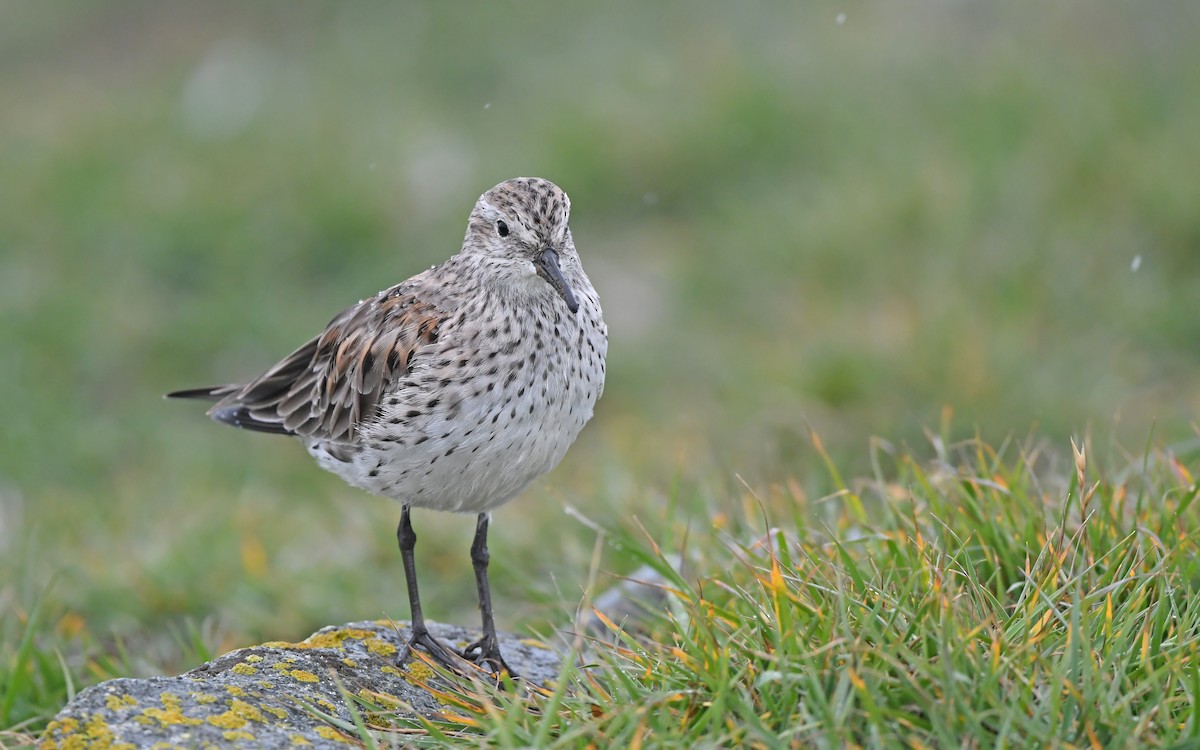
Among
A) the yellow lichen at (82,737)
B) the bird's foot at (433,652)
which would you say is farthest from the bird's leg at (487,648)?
the yellow lichen at (82,737)

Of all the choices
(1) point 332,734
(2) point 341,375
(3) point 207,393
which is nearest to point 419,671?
A: (1) point 332,734

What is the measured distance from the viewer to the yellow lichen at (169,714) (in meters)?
4.13

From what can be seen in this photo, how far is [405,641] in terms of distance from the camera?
5.14 metres

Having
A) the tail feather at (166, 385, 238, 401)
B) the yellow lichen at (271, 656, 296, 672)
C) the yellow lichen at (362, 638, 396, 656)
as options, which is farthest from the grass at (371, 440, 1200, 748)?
the tail feather at (166, 385, 238, 401)

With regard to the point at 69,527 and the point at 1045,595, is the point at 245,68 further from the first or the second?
the point at 1045,595

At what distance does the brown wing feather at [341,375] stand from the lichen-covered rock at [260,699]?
3.05ft

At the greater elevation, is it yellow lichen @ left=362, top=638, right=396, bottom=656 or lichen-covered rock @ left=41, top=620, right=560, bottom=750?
lichen-covered rock @ left=41, top=620, right=560, bottom=750

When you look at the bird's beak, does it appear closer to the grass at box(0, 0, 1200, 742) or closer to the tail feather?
the grass at box(0, 0, 1200, 742)

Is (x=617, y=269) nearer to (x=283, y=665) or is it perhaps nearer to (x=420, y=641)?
(x=420, y=641)

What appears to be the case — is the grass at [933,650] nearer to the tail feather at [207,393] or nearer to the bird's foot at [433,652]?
the bird's foot at [433,652]

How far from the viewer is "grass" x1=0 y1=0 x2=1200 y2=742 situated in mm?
6898

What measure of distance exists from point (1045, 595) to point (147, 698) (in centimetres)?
284

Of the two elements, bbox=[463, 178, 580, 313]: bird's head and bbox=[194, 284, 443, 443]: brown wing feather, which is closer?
bbox=[463, 178, 580, 313]: bird's head

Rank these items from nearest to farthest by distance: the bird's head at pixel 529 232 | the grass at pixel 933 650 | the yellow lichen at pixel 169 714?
the grass at pixel 933 650
the yellow lichen at pixel 169 714
the bird's head at pixel 529 232
